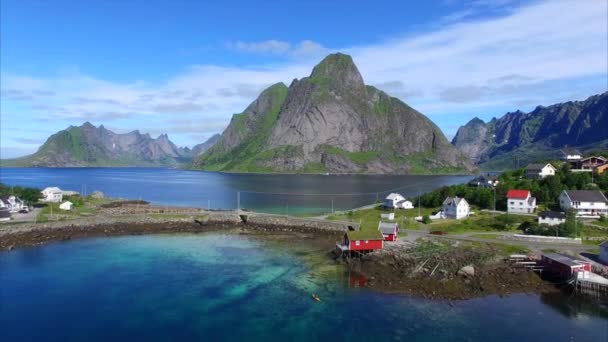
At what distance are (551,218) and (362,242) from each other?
97.1 ft

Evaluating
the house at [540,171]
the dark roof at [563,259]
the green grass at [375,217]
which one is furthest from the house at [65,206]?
the house at [540,171]

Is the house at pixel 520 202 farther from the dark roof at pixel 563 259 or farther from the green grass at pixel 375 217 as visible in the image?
the dark roof at pixel 563 259

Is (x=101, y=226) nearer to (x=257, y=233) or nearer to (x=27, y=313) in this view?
(x=257, y=233)

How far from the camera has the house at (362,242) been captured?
53.5 metres

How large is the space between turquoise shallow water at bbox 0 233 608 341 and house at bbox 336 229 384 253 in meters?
4.30

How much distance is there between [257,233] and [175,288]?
30863 millimetres

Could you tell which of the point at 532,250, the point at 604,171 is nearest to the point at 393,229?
the point at 532,250

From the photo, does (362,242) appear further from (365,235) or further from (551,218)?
(551,218)

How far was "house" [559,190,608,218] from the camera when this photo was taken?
218ft

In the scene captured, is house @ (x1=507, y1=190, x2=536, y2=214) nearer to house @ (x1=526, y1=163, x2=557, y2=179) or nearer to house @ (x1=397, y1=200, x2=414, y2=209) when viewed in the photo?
house @ (x1=397, y1=200, x2=414, y2=209)

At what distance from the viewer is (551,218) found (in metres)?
61.4

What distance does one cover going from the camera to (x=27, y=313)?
35750mm

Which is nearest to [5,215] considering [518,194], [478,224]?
[478,224]

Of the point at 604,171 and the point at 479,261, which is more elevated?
the point at 604,171
